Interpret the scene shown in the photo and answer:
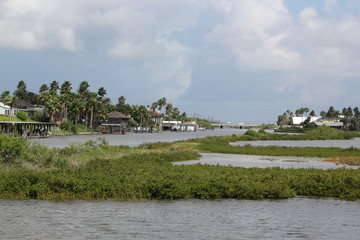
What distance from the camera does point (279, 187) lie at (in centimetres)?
2469

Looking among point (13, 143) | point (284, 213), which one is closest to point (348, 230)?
point (284, 213)

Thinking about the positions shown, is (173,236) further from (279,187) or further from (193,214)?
(279,187)

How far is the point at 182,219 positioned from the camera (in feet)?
66.4

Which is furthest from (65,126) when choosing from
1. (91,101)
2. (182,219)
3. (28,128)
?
(182,219)

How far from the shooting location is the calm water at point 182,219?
58.6ft

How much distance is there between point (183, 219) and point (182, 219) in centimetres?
5

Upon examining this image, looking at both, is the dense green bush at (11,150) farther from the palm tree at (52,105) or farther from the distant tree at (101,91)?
the distant tree at (101,91)

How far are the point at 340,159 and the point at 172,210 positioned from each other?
34.9 meters

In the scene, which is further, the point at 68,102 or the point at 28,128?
the point at 68,102

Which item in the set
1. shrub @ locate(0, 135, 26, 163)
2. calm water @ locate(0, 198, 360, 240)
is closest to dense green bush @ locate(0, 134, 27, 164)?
shrub @ locate(0, 135, 26, 163)

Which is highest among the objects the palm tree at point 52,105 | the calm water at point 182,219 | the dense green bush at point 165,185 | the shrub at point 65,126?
the palm tree at point 52,105

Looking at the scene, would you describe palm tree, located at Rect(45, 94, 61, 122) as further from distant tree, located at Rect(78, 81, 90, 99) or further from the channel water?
the channel water

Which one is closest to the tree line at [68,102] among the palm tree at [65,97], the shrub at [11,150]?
the palm tree at [65,97]

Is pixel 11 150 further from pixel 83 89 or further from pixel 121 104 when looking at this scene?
pixel 121 104
